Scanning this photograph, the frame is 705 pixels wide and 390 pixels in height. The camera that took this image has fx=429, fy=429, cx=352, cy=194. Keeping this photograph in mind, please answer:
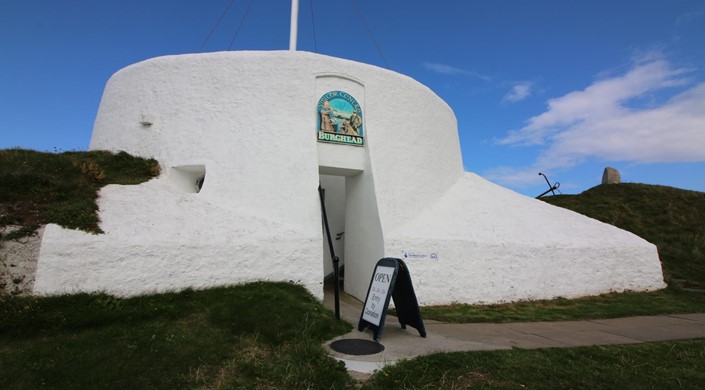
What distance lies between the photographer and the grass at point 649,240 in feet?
30.4

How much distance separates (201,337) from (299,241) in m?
3.20

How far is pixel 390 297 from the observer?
6.80m

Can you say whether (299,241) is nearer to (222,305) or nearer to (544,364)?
(222,305)

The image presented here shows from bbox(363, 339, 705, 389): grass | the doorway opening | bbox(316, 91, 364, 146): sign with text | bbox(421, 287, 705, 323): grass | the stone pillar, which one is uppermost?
the stone pillar

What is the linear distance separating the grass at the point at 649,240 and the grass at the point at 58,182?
6736mm

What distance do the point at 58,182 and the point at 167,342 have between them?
4360mm

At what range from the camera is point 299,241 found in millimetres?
8867

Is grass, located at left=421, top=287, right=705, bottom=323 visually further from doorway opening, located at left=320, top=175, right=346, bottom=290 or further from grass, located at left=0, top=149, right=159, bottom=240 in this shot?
grass, located at left=0, top=149, right=159, bottom=240

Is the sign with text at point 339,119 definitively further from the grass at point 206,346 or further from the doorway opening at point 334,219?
the grass at point 206,346

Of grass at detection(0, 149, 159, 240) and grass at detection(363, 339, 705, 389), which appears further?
grass at detection(0, 149, 159, 240)

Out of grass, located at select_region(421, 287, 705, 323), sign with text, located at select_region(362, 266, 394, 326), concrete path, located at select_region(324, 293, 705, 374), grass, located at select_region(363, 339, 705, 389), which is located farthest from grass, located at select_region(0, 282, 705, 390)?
grass, located at select_region(421, 287, 705, 323)

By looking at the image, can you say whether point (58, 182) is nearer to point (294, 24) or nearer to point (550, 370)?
point (294, 24)

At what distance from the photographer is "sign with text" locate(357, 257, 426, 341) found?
671cm

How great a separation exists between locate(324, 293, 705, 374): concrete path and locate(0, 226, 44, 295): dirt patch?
4.62m
